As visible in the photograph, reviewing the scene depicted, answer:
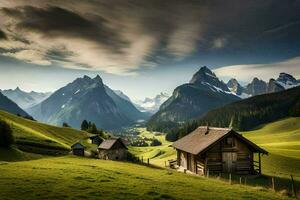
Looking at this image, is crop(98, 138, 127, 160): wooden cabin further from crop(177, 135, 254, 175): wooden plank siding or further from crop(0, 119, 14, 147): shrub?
crop(177, 135, 254, 175): wooden plank siding

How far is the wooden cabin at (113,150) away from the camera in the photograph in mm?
98375

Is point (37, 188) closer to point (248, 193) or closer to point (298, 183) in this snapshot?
point (248, 193)

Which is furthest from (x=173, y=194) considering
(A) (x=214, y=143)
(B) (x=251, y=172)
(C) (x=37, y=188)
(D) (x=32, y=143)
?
(D) (x=32, y=143)

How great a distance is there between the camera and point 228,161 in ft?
204

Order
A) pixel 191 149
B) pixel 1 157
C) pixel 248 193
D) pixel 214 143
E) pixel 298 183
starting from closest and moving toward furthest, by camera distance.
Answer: pixel 248 193 → pixel 298 183 → pixel 214 143 → pixel 191 149 → pixel 1 157

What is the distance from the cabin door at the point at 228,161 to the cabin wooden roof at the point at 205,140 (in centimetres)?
376

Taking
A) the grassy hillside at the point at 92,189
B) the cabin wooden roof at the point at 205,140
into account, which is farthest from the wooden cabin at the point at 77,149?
the grassy hillside at the point at 92,189

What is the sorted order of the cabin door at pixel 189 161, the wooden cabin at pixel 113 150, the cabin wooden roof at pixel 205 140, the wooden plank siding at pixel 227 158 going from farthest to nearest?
the wooden cabin at pixel 113 150
the cabin door at pixel 189 161
the wooden plank siding at pixel 227 158
the cabin wooden roof at pixel 205 140

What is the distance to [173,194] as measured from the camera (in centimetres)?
3139

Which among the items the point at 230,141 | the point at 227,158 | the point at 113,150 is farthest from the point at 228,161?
the point at 113,150

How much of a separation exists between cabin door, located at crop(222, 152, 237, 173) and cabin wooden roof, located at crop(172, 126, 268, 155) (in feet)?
12.3

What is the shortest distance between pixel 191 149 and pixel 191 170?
595cm

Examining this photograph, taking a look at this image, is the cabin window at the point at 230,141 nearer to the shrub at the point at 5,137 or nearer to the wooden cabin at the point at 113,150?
the wooden cabin at the point at 113,150

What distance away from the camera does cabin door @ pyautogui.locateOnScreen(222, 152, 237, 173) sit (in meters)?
62.2
